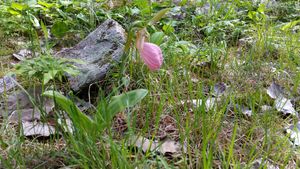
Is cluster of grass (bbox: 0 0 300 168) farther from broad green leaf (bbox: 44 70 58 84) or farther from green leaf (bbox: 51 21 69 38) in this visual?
broad green leaf (bbox: 44 70 58 84)

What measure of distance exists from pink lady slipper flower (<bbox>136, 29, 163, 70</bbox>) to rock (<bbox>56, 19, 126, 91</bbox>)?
40cm

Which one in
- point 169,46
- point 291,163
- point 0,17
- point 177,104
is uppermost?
point 0,17

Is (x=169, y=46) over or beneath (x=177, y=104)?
over

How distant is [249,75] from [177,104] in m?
0.51

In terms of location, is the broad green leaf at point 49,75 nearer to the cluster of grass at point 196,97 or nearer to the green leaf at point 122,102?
the cluster of grass at point 196,97

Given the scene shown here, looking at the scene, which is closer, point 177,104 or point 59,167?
point 59,167

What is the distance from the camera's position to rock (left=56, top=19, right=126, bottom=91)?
1609 mm

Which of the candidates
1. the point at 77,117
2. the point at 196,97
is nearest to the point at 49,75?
the point at 77,117

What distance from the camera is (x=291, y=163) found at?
1.16m

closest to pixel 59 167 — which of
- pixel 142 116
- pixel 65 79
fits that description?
pixel 142 116

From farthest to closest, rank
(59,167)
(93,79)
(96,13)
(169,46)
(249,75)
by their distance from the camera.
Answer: (96,13)
(169,46)
(249,75)
(93,79)
(59,167)

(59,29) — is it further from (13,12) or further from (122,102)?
(122,102)

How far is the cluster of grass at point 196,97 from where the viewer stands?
3.47 ft

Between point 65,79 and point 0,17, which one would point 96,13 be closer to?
point 0,17
